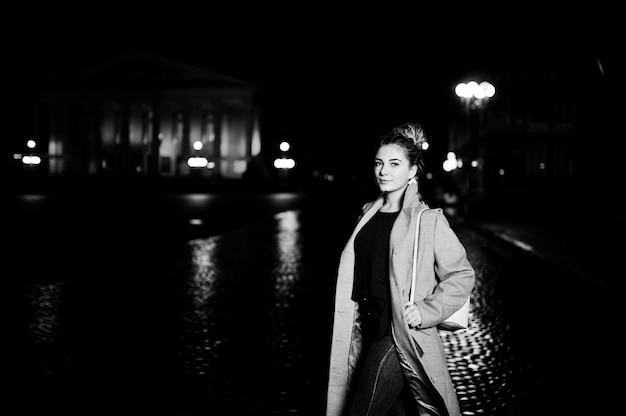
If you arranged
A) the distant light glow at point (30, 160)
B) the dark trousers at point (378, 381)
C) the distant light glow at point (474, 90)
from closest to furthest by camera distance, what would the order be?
the dark trousers at point (378, 381), the distant light glow at point (474, 90), the distant light glow at point (30, 160)

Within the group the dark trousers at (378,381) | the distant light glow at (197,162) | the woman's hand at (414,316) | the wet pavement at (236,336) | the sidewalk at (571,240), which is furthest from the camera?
the distant light glow at (197,162)

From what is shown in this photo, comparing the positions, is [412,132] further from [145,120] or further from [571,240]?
[145,120]

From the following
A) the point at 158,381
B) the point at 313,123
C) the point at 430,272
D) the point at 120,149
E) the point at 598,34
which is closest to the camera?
the point at 430,272

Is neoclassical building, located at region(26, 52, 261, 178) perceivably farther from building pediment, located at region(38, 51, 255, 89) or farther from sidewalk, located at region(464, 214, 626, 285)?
sidewalk, located at region(464, 214, 626, 285)

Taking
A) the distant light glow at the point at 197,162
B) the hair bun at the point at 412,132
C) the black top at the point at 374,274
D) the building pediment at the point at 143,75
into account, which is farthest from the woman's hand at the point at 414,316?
the building pediment at the point at 143,75

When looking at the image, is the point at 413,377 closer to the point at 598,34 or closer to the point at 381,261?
the point at 381,261

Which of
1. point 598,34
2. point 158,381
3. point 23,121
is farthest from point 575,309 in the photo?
point 23,121

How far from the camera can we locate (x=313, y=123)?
11925 centimetres

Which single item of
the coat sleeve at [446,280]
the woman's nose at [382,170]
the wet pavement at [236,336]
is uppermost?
the woman's nose at [382,170]

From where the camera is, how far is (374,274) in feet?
11.8

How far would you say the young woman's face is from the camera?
366 cm

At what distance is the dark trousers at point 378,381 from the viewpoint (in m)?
3.56

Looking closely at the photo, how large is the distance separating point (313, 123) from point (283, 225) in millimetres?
93129

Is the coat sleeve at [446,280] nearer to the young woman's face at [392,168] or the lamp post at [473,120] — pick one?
the young woman's face at [392,168]
